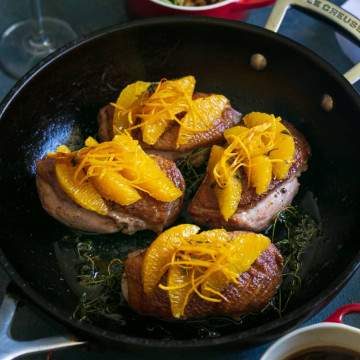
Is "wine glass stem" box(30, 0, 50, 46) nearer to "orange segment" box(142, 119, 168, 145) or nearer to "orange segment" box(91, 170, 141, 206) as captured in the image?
"orange segment" box(142, 119, 168, 145)

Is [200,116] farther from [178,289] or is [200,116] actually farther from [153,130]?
[178,289]

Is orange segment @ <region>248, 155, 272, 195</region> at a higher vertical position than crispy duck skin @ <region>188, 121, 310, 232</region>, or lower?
higher

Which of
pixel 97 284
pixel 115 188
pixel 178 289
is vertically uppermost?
pixel 115 188

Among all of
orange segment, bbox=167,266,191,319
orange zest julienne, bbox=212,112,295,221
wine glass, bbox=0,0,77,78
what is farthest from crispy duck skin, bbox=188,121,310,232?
wine glass, bbox=0,0,77,78

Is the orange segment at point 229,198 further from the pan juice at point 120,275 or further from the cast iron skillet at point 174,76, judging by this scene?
the cast iron skillet at point 174,76

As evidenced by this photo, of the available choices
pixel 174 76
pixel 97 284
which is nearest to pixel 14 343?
pixel 97 284
